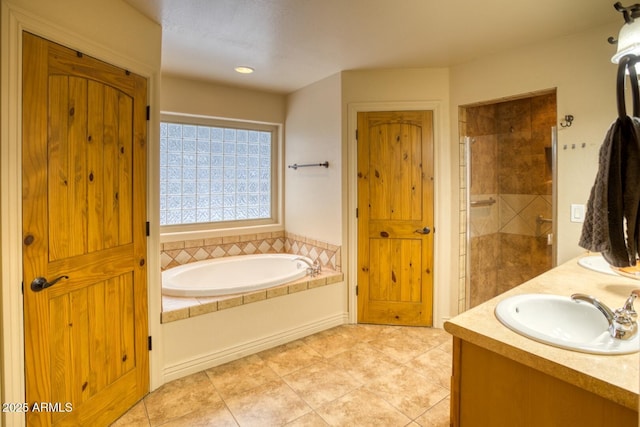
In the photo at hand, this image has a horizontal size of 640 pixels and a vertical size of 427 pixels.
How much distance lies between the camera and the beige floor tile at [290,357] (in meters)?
2.46

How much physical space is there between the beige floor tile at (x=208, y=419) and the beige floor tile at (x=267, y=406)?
1.5 inches

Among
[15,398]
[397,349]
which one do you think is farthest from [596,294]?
[15,398]

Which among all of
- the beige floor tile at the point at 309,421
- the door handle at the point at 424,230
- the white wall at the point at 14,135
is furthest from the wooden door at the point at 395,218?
the white wall at the point at 14,135

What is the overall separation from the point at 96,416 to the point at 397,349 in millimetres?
2021

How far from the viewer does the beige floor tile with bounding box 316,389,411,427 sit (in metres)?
1.87

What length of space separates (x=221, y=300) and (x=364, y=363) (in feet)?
3.78

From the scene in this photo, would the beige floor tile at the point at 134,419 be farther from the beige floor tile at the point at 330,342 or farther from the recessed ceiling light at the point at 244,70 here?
the recessed ceiling light at the point at 244,70

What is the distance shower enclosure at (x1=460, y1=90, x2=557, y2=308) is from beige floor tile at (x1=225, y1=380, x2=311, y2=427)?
1903 mm

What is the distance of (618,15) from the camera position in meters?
2.06

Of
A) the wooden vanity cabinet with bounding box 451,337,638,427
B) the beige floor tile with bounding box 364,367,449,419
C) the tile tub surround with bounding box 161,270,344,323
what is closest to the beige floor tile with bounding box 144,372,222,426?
the tile tub surround with bounding box 161,270,344,323

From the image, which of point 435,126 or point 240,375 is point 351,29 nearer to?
point 435,126

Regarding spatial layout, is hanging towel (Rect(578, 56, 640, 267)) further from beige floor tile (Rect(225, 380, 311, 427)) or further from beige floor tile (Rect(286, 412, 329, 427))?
beige floor tile (Rect(225, 380, 311, 427))

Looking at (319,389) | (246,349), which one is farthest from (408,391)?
(246,349)

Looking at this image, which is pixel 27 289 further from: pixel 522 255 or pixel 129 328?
→ pixel 522 255
